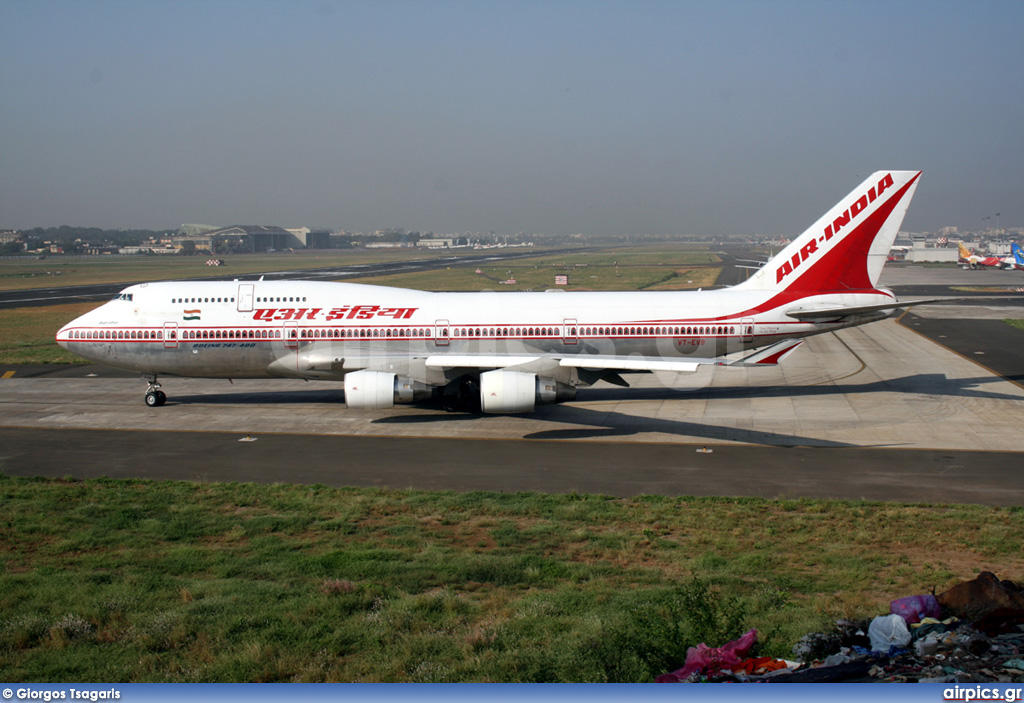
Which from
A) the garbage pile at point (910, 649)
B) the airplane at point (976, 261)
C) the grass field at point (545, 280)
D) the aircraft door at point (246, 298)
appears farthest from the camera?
the airplane at point (976, 261)

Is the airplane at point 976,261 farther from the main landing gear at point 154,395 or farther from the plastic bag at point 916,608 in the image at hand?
the plastic bag at point 916,608

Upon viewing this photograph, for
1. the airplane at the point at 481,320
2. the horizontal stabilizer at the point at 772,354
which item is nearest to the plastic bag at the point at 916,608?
the airplane at the point at 481,320

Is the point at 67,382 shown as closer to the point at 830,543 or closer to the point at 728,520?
the point at 728,520

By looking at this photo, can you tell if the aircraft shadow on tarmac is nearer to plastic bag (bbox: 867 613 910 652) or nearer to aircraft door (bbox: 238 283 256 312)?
aircraft door (bbox: 238 283 256 312)

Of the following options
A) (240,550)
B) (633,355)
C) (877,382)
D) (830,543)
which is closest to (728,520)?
(830,543)

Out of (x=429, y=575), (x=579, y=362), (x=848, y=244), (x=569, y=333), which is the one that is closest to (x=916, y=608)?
(x=429, y=575)

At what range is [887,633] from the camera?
11.2 meters

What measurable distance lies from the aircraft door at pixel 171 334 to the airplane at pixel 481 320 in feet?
0.15

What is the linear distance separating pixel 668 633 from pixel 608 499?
32.6 feet

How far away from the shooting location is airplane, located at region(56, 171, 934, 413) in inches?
1297

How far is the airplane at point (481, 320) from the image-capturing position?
32.9 m

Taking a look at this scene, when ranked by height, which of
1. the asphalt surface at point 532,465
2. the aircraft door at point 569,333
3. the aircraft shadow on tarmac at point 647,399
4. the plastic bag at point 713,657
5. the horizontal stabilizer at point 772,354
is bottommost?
the asphalt surface at point 532,465

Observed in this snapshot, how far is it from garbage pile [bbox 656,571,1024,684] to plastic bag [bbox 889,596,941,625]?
14 millimetres

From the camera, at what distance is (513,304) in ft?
112
